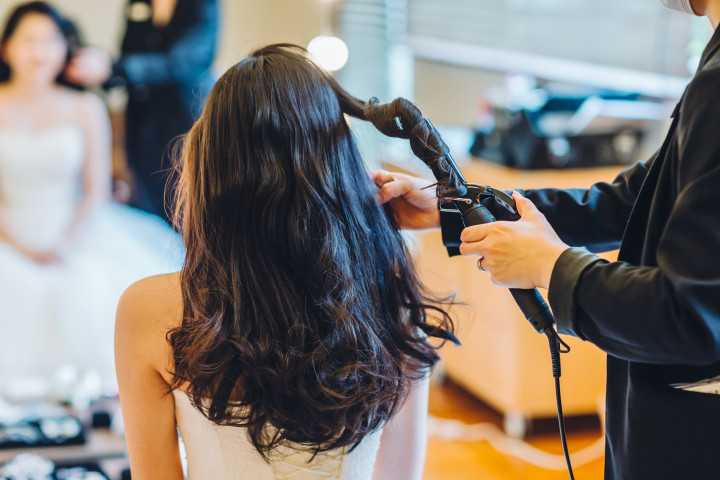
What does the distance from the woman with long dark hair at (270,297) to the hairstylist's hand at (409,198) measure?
0.27ft

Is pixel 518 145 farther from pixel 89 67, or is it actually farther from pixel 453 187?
pixel 453 187

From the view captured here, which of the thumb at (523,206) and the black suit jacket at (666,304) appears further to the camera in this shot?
the thumb at (523,206)

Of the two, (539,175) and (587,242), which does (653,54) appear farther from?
(587,242)

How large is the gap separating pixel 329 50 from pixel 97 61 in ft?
3.19

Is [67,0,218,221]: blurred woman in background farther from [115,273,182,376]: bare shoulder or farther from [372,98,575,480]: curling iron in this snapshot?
[372,98,575,480]: curling iron

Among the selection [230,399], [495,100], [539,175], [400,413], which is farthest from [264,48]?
[495,100]

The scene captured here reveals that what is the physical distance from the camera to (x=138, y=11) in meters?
2.49

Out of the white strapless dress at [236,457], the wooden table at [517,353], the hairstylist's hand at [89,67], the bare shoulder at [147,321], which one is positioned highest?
the hairstylist's hand at [89,67]

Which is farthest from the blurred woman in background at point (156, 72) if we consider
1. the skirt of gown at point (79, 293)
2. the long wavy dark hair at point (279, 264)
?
the long wavy dark hair at point (279, 264)

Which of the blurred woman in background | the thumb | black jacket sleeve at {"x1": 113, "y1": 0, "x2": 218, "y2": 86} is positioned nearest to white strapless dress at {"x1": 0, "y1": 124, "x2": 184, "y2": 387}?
the blurred woman in background

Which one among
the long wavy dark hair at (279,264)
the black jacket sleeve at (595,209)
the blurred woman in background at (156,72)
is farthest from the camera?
the blurred woman in background at (156,72)

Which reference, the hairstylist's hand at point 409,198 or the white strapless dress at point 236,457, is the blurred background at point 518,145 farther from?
the white strapless dress at point 236,457

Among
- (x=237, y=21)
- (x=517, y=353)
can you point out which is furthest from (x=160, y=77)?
(x=517, y=353)

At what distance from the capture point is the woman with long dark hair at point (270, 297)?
2.98 ft
